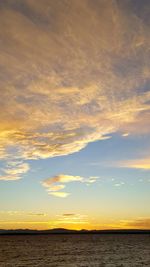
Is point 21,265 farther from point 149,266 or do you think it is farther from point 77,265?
point 149,266

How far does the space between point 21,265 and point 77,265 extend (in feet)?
40.3

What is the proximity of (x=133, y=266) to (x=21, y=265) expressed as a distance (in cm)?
2409

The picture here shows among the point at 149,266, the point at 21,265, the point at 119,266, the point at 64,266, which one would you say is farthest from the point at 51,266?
the point at 149,266

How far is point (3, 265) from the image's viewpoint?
7150cm

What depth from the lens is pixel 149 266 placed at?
6638 centimetres

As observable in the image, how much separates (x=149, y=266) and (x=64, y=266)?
17.2 meters

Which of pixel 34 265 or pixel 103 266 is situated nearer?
pixel 103 266

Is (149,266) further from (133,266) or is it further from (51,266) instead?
(51,266)

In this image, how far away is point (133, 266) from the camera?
67.4 metres

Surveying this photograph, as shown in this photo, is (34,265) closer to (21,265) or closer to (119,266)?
(21,265)

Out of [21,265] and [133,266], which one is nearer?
[133,266]

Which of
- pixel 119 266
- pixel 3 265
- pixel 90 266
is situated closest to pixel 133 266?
pixel 119 266

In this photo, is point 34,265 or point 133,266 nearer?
point 133,266

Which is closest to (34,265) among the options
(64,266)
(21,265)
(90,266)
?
(21,265)
